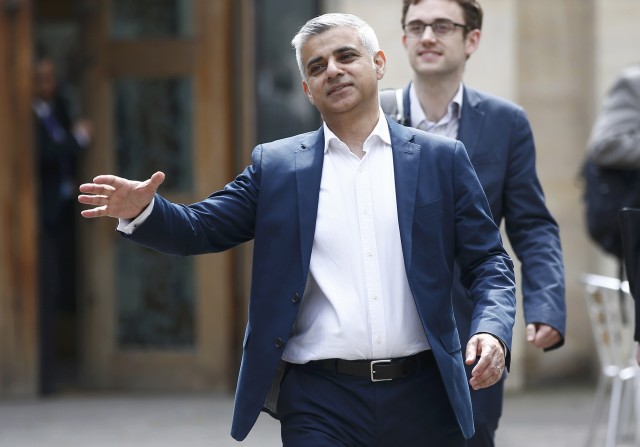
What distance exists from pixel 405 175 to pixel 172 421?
472 cm

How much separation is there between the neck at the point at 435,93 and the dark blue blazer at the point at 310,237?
939mm

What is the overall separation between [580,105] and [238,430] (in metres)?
5.94

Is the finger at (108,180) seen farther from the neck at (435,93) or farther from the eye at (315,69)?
the neck at (435,93)

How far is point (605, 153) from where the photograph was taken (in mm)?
6652

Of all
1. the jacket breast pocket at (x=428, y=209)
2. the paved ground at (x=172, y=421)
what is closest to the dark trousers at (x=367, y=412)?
the jacket breast pocket at (x=428, y=209)

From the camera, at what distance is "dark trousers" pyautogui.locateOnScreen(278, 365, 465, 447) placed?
3.78 m

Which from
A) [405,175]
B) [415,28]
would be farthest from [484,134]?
[405,175]

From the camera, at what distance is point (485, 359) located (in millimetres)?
3539

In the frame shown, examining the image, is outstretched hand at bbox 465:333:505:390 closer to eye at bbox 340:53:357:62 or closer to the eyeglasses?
eye at bbox 340:53:357:62

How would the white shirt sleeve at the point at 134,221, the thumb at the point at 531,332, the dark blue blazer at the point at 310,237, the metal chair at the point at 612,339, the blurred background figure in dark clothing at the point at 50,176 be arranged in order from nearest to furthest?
the white shirt sleeve at the point at 134,221, the dark blue blazer at the point at 310,237, the thumb at the point at 531,332, the metal chair at the point at 612,339, the blurred background figure in dark clothing at the point at 50,176

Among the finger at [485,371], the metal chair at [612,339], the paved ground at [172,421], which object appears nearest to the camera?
the finger at [485,371]

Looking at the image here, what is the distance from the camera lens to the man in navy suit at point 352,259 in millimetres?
3783

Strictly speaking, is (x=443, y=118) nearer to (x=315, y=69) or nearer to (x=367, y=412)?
(x=315, y=69)

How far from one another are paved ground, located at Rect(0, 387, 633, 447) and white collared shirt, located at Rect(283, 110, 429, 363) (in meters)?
3.82
